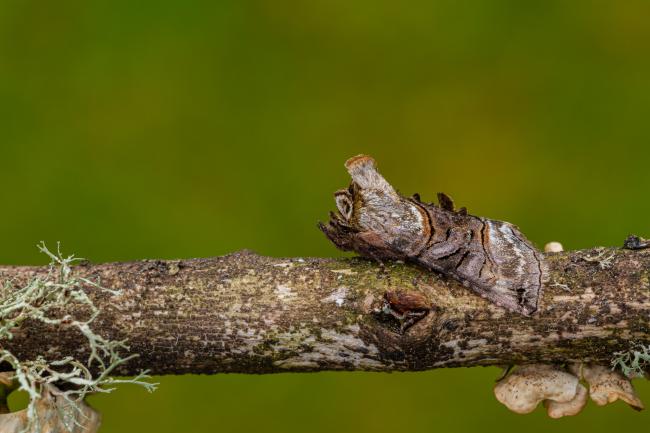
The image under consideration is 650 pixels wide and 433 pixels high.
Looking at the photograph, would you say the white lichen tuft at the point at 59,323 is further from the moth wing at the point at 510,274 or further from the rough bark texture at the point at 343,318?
the moth wing at the point at 510,274

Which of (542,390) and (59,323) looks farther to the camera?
(542,390)

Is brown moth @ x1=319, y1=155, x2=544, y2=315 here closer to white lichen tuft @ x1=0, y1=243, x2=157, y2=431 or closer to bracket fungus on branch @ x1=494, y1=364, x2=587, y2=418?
bracket fungus on branch @ x1=494, y1=364, x2=587, y2=418

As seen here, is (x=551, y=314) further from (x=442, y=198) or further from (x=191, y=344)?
(x=191, y=344)

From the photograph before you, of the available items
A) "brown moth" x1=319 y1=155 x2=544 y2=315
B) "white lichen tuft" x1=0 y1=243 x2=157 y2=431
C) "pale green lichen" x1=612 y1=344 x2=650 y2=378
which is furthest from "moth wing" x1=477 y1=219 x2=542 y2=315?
"white lichen tuft" x1=0 y1=243 x2=157 y2=431

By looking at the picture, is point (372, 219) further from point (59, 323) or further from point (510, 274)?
point (59, 323)

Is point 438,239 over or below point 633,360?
over

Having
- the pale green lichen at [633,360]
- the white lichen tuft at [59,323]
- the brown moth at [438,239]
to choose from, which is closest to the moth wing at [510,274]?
the brown moth at [438,239]

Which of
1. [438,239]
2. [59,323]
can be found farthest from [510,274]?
[59,323]
